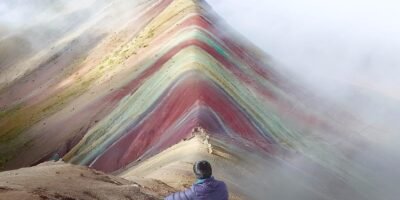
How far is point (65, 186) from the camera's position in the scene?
1248cm

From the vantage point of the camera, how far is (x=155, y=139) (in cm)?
2797

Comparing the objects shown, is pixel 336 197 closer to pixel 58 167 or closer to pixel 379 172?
pixel 379 172

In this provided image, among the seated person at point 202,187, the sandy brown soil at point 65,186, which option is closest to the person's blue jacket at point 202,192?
the seated person at point 202,187

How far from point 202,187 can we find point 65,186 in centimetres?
385

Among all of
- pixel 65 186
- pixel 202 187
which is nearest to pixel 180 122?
pixel 65 186

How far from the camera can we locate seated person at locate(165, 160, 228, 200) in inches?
373

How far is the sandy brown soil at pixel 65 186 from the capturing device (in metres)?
11.1

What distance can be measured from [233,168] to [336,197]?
206 inches

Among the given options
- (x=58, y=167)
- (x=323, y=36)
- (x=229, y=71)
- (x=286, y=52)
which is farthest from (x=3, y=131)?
(x=323, y=36)

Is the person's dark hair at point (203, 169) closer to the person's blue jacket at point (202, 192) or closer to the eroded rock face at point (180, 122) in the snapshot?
the person's blue jacket at point (202, 192)

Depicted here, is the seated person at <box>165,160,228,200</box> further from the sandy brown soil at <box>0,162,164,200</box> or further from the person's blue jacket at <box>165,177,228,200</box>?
the sandy brown soil at <box>0,162,164,200</box>

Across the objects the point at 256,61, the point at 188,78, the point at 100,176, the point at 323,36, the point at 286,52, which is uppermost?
the point at 323,36

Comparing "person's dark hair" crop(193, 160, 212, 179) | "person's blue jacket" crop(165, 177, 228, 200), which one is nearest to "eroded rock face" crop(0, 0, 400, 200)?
"person's blue jacket" crop(165, 177, 228, 200)

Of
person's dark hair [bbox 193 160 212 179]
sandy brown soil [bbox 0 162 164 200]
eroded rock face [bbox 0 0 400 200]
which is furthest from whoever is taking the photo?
eroded rock face [bbox 0 0 400 200]
